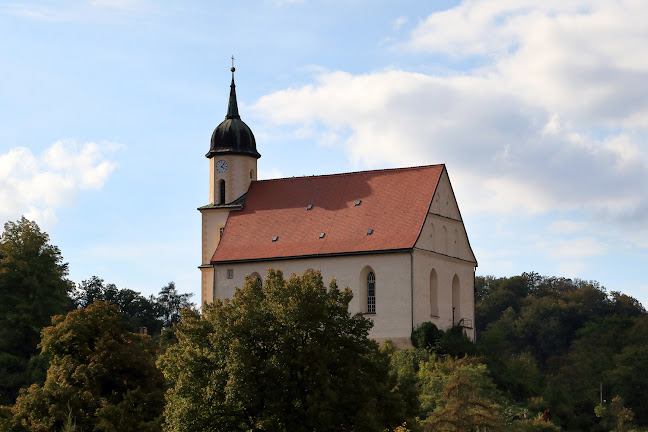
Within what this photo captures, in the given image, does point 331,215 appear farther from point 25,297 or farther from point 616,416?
point 616,416

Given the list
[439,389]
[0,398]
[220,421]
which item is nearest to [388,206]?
[439,389]

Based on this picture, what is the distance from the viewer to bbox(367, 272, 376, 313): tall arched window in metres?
59.2

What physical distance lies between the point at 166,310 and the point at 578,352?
32166 mm

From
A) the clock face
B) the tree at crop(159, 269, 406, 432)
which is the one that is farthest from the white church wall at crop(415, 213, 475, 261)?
the tree at crop(159, 269, 406, 432)

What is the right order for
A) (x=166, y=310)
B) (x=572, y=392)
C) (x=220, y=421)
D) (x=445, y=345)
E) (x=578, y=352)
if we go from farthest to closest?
(x=166, y=310) < (x=578, y=352) < (x=572, y=392) < (x=445, y=345) < (x=220, y=421)

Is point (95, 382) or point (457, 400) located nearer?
point (457, 400)

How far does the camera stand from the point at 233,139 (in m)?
67.4

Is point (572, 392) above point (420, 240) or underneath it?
underneath

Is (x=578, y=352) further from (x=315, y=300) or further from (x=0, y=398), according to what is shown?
(x=315, y=300)

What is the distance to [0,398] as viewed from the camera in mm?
59688

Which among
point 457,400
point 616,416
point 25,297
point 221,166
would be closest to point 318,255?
point 221,166

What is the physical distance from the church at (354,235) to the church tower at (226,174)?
2.1 inches

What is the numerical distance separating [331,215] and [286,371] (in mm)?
25849

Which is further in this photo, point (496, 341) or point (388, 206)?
point (496, 341)
